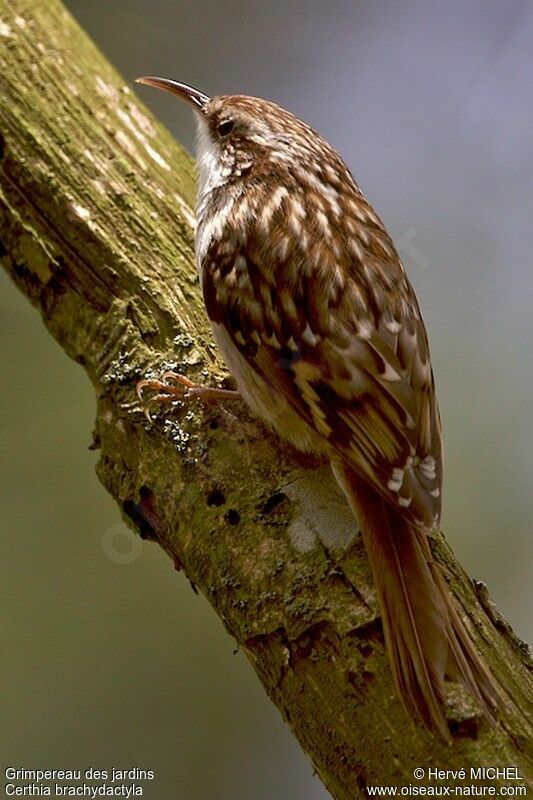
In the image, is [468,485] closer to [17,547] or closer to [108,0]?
[17,547]

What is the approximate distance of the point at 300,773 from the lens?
3.42 m

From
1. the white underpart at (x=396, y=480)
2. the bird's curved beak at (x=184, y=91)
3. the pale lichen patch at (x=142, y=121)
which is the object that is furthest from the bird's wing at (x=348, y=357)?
the bird's curved beak at (x=184, y=91)

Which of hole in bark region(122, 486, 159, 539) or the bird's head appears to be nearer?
hole in bark region(122, 486, 159, 539)

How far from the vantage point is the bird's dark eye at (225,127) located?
231cm

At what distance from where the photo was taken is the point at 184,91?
2533mm

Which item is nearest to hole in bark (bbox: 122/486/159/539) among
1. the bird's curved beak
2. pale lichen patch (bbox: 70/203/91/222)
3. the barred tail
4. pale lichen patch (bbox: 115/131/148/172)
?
the barred tail

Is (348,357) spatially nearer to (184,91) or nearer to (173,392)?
(173,392)

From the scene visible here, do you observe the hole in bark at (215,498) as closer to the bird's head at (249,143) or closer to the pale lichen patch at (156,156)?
the bird's head at (249,143)

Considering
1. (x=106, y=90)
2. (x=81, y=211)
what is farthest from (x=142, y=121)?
(x=81, y=211)

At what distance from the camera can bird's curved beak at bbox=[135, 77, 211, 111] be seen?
8.11 feet

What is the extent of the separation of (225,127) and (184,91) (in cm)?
28

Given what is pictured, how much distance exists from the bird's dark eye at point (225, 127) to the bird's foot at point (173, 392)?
29.2 inches

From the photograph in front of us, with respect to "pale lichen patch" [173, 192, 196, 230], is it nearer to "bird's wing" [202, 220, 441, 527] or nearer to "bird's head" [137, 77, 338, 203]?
"bird's head" [137, 77, 338, 203]

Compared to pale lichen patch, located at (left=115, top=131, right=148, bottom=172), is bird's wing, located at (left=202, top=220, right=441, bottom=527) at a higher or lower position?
lower
